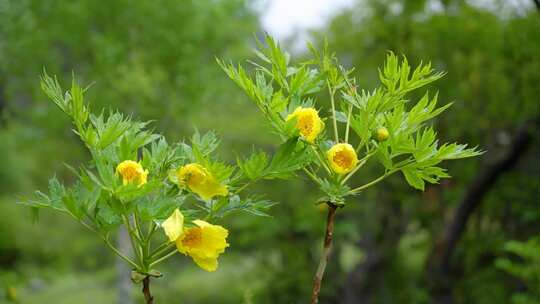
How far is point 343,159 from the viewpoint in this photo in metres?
1.23

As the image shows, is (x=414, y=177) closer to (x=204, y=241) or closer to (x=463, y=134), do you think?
(x=204, y=241)

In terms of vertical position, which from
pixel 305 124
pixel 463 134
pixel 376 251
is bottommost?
pixel 305 124

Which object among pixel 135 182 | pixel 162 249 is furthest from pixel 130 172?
pixel 162 249

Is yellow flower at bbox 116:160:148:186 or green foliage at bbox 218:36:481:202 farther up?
green foliage at bbox 218:36:481:202

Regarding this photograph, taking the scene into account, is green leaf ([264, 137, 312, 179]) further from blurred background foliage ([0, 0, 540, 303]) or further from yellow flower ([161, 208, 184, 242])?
blurred background foliage ([0, 0, 540, 303])

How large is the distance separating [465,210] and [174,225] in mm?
5503

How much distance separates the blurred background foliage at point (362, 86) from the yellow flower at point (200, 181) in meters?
5.06

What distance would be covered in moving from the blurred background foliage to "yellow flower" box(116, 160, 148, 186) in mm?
5131

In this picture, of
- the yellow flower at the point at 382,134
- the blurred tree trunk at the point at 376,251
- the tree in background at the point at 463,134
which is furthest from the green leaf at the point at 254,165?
the blurred tree trunk at the point at 376,251

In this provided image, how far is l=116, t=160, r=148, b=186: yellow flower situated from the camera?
3.68ft

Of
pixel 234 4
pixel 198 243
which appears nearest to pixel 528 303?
pixel 198 243

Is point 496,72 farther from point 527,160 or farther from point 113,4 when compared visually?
point 113,4

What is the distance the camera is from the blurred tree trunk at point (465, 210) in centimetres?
556

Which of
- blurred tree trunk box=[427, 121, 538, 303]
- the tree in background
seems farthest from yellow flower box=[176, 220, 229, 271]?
the tree in background
